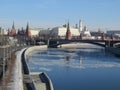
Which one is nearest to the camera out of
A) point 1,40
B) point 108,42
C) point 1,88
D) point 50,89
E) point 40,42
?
point 1,88

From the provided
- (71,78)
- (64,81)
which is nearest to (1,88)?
(64,81)

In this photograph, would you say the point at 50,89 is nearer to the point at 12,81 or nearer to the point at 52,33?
→ the point at 12,81

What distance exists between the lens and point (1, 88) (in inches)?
586

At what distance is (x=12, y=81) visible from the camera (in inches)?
695

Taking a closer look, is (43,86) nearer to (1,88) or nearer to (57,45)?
(1,88)

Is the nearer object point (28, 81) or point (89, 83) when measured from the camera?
point (28, 81)

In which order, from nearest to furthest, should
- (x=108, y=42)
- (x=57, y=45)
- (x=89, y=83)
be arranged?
(x=89, y=83) → (x=108, y=42) → (x=57, y=45)

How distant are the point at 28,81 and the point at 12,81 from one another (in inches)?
93.5

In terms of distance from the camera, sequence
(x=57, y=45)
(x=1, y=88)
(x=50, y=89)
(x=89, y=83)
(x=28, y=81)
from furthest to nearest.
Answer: (x=57, y=45) → (x=89, y=83) → (x=28, y=81) → (x=50, y=89) → (x=1, y=88)

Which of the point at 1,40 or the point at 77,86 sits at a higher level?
the point at 1,40

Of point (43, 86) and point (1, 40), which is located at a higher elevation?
point (1, 40)

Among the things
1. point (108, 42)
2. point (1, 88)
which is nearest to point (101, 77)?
point (1, 88)

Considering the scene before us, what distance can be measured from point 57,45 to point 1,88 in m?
71.5

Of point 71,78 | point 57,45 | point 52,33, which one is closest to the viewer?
point 71,78
